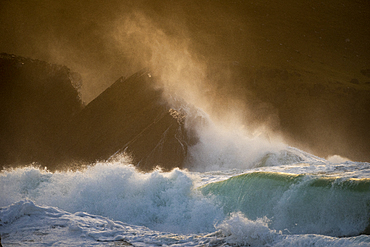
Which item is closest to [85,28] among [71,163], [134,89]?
[134,89]

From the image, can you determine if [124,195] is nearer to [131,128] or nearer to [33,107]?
[131,128]

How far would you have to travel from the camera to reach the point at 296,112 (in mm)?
12734

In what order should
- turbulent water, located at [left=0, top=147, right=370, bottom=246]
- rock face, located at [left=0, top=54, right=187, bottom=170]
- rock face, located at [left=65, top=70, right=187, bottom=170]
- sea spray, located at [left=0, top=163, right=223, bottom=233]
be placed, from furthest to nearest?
rock face, located at [left=0, top=54, right=187, bottom=170], rock face, located at [left=65, top=70, right=187, bottom=170], sea spray, located at [left=0, top=163, right=223, bottom=233], turbulent water, located at [left=0, top=147, right=370, bottom=246]

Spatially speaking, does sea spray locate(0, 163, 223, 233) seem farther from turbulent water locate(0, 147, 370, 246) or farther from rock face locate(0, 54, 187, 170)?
rock face locate(0, 54, 187, 170)

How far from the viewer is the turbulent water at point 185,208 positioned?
3.38m

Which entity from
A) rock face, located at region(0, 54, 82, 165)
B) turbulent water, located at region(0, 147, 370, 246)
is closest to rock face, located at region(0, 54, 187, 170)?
rock face, located at region(0, 54, 82, 165)

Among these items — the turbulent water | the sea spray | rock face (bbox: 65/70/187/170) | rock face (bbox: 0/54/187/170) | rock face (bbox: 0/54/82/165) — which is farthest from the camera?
rock face (bbox: 0/54/82/165)

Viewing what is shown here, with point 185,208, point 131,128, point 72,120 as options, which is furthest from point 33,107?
point 185,208

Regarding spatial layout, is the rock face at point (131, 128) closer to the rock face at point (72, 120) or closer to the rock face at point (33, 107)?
the rock face at point (72, 120)

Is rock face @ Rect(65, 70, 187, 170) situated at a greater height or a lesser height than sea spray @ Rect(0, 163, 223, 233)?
greater

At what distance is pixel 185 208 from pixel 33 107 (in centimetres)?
921

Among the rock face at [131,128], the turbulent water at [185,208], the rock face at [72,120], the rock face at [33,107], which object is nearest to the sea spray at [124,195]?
the turbulent water at [185,208]

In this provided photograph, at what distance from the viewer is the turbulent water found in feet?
11.1

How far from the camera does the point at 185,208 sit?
16.5 ft
